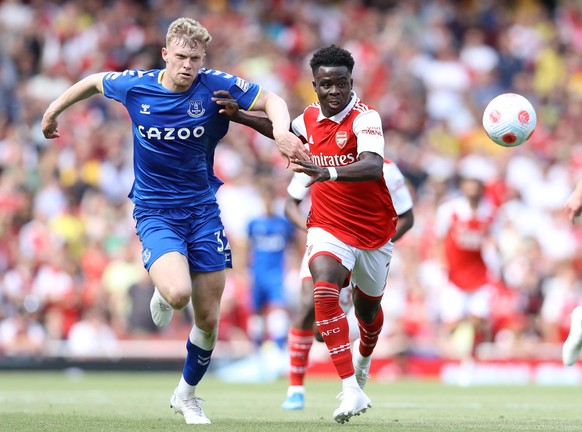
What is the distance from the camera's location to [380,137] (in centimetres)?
930

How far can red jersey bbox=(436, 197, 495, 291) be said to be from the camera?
1664 cm

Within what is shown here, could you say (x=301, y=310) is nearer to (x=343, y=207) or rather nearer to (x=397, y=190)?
(x=397, y=190)

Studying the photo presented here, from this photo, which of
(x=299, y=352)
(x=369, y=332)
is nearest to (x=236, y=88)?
(x=369, y=332)

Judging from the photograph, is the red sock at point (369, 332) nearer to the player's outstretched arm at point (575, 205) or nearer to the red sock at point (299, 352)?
the red sock at point (299, 352)

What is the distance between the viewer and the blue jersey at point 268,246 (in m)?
18.3

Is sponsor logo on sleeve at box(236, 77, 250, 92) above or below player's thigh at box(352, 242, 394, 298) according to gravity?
above

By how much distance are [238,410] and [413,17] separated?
15.2 meters

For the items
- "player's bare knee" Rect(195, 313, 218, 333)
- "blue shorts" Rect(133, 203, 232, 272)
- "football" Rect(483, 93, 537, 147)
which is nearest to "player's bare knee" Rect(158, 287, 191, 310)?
"blue shorts" Rect(133, 203, 232, 272)

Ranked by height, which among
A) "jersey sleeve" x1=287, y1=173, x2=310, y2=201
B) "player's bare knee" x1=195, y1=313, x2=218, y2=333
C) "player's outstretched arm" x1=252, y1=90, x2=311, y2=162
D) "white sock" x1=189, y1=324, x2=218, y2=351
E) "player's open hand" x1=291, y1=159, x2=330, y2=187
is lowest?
"white sock" x1=189, y1=324, x2=218, y2=351

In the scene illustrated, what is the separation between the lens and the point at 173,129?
9.23m

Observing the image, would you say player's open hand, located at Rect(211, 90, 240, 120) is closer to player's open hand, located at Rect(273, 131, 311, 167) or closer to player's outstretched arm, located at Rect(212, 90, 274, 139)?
player's outstretched arm, located at Rect(212, 90, 274, 139)

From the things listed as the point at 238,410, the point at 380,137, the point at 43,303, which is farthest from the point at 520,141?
the point at 43,303

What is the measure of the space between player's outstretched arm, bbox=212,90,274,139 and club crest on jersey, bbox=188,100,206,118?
0.39 ft

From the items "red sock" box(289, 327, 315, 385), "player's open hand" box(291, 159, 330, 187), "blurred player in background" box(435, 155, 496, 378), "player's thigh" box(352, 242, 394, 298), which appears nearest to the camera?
"player's open hand" box(291, 159, 330, 187)
